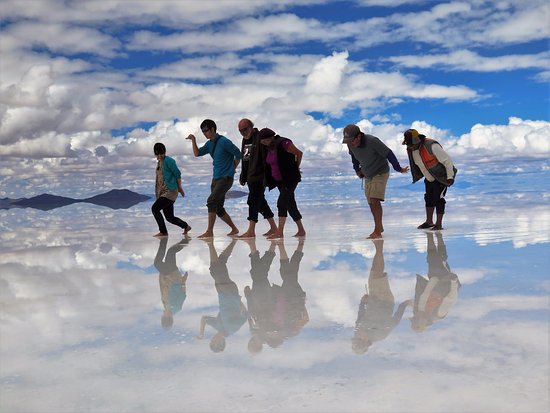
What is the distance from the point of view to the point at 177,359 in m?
3.44

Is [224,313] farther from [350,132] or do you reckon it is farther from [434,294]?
[350,132]

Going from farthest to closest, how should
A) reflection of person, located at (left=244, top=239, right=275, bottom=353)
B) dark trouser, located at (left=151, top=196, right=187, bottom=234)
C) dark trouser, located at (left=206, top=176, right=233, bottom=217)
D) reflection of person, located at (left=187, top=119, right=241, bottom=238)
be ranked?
dark trouser, located at (left=151, top=196, right=187, bottom=234) < dark trouser, located at (left=206, top=176, right=233, bottom=217) < reflection of person, located at (left=187, top=119, right=241, bottom=238) < reflection of person, located at (left=244, top=239, right=275, bottom=353)

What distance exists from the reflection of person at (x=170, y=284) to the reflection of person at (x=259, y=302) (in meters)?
0.56

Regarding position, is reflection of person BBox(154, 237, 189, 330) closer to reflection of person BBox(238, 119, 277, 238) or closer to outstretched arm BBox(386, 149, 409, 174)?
reflection of person BBox(238, 119, 277, 238)

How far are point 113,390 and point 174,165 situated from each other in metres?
9.41

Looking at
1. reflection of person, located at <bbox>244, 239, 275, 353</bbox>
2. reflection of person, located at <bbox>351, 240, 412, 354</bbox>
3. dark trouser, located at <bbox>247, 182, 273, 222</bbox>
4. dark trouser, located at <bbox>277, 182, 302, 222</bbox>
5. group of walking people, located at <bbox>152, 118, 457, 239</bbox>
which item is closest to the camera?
reflection of person, located at <bbox>351, 240, 412, 354</bbox>

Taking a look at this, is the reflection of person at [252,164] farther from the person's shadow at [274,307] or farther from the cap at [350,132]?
the person's shadow at [274,307]

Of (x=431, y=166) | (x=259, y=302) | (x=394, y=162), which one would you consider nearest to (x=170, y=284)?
(x=259, y=302)

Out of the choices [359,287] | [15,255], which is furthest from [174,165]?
[359,287]

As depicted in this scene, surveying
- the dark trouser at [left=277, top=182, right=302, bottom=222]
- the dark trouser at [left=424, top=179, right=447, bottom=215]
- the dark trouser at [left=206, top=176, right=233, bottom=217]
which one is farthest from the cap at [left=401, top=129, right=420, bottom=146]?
the dark trouser at [left=206, top=176, right=233, bottom=217]

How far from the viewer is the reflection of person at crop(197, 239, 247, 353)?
390cm

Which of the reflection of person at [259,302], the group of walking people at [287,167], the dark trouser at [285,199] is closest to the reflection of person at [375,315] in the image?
the reflection of person at [259,302]

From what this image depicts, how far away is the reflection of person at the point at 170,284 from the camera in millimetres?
4684

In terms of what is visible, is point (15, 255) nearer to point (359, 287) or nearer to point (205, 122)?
point (205, 122)
